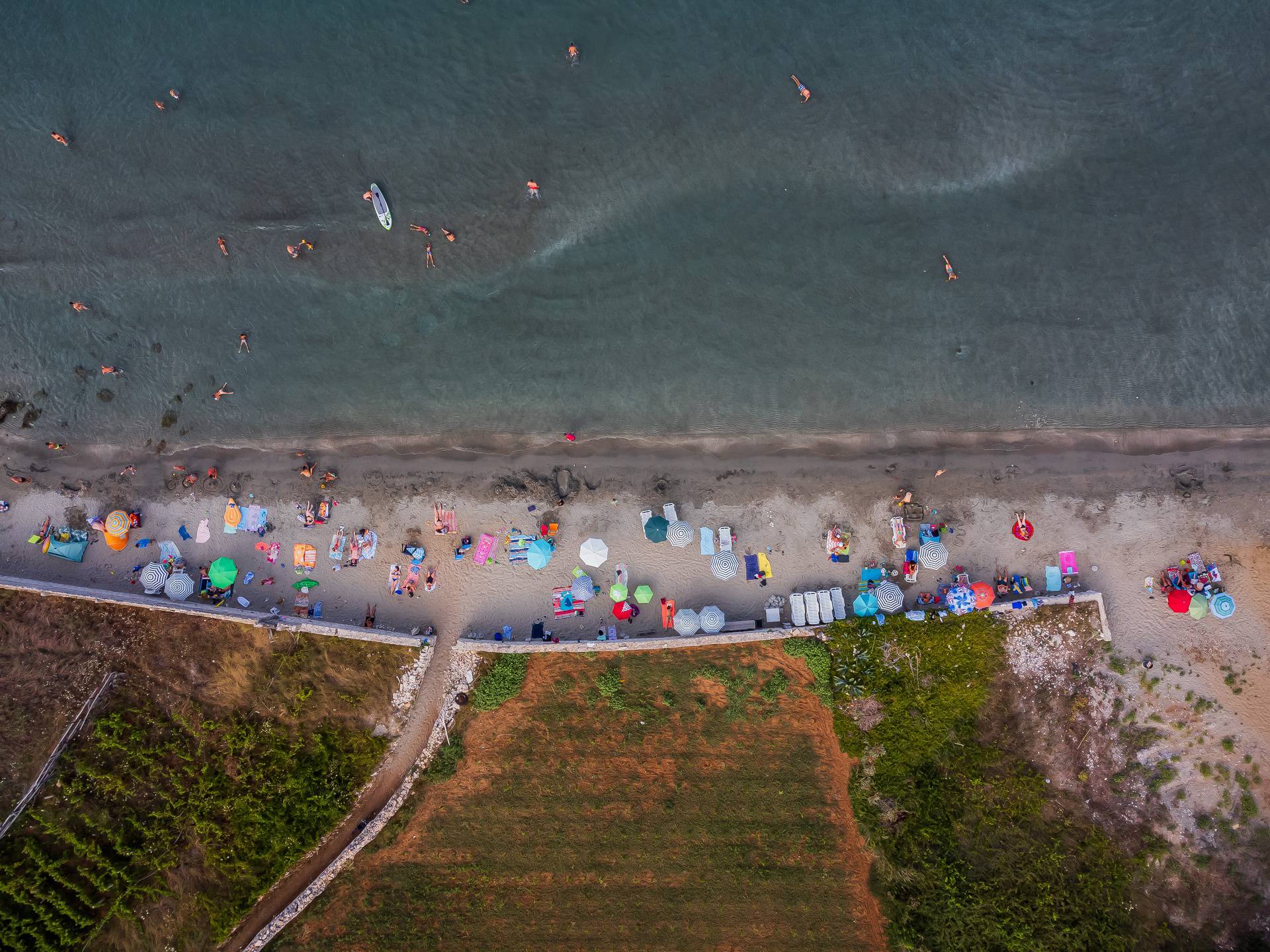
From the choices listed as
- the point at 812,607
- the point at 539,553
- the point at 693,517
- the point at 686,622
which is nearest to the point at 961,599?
the point at 812,607

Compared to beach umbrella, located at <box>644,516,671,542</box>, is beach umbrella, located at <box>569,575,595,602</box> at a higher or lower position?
lower

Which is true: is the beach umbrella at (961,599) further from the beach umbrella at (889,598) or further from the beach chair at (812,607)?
the beach chair at (812,607)

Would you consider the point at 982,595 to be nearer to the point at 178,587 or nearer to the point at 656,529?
the point at 656,529

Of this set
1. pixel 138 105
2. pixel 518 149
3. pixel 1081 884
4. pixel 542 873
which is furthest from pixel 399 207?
pixel 1081 884

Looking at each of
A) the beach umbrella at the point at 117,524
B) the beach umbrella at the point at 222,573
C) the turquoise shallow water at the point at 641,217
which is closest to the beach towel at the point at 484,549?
the turquoise shallow water at the point at 641,217

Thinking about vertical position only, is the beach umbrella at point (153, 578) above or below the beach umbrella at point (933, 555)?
above

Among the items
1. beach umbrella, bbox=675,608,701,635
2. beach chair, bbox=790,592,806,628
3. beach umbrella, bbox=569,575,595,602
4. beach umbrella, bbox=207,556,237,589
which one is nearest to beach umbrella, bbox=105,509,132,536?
beach umbrella, bbox=207,556,237,589

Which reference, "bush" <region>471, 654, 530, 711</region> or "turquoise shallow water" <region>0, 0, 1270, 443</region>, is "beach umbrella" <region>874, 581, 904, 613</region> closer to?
"turquoise shallow water" <region>0, 0, 1270, 443</region>
